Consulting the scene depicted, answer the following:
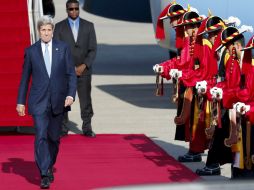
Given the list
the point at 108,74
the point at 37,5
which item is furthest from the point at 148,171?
the point at 108,74

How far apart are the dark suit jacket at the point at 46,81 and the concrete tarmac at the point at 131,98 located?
69.7 inches

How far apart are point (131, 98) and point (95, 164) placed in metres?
5.99

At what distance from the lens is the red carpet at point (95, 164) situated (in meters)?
8.53

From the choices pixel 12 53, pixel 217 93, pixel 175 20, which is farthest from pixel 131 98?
pixel 217 93

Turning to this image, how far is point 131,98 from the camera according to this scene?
51.1 feet

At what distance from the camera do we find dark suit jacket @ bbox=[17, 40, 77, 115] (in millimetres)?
7855

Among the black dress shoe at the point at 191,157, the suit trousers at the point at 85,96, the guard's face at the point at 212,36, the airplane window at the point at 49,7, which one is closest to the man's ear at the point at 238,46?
the guard's face at the point at 212,36

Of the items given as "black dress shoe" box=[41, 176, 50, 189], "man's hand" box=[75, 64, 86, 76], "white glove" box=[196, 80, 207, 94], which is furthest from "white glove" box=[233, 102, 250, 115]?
"man's hand" box=[75, 64, 86, 76]

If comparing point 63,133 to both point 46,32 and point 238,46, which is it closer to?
point 46,32

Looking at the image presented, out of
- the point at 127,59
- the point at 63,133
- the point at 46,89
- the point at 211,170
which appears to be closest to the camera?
the point at 46,89

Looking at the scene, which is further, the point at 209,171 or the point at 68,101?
the point at 209,171

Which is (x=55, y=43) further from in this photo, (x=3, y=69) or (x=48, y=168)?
(x=3, y=69)

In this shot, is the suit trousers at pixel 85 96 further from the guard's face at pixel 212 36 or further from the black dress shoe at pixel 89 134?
the guard's face at pixel 212 36

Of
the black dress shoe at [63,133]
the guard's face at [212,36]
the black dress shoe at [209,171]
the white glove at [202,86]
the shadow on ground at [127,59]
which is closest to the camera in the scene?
the white glove at [202,86]
